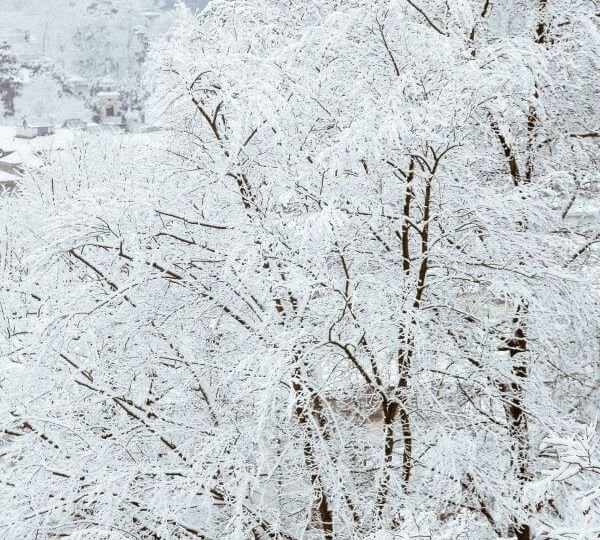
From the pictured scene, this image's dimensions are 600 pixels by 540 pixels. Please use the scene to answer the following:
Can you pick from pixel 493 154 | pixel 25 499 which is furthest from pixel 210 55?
pixel 25 499

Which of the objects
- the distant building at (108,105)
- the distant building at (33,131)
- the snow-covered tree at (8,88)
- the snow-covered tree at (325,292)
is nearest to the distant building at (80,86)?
the snow-covered tree at (8,88)

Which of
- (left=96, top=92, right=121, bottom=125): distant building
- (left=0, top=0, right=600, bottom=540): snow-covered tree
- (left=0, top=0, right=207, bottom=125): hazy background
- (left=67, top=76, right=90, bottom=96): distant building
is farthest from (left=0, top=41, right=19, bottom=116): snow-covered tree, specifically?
(left=0, top=0, right=600, bottom=540): snow-covered tree

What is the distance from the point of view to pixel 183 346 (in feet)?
15.4

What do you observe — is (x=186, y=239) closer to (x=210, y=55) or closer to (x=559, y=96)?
(x=210, y=55)

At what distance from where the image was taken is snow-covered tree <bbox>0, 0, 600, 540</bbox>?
11.9 feet

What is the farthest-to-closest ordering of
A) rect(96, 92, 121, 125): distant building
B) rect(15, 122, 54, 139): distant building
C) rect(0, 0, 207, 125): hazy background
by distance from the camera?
rect(0, 0, 207, 125): hazy background < rect(96, 92, 121, 125): distant building < rect(15, 122, 54, 139): distant building

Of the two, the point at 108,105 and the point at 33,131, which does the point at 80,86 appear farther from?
the point at 33,131

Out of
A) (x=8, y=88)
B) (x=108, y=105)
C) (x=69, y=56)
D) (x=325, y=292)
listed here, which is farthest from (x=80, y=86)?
(x=325, y=292)

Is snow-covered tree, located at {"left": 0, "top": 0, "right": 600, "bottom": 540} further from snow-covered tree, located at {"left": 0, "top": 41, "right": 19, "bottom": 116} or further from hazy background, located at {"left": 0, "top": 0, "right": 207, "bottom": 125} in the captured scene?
snow-covered tree, located at {"left": 0, "top": 41, "right": 19, "bottom": 116}

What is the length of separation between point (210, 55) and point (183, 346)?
2.08 metres

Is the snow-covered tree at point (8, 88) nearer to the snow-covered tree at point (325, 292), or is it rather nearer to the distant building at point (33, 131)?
the distant building at point (33, 131)

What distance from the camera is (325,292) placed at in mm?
3713

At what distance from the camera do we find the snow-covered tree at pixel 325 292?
3.63m

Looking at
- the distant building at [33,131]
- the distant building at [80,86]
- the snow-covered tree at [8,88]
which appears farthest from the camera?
the distant building at [80,86]
